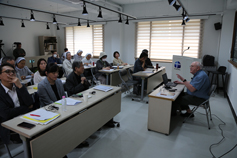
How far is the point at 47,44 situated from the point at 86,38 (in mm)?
2366

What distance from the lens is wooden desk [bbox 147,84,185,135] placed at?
2.96 metres

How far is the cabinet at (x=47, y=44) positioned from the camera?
9500mm

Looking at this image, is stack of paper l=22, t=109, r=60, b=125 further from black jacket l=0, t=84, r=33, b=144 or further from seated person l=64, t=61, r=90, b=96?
seated person l=64, t=61, r=90, b=96

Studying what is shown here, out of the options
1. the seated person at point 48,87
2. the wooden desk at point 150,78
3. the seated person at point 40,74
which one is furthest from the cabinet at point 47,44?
the seated person at point 48,87

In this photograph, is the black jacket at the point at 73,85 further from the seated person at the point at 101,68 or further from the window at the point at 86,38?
the window at the point at 86,38

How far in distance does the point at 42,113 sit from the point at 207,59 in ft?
20.5

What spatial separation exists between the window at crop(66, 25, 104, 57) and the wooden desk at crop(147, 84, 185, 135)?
680cm

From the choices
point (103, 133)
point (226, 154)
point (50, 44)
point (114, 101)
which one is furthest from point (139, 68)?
point (50, 44)

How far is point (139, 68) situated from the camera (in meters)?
5.40

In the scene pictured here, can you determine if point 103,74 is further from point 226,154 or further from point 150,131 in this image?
point 226,154

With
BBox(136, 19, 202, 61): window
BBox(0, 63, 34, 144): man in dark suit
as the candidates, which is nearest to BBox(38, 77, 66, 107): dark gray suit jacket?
BBox(0, 63, 34, 144): man in dark suit

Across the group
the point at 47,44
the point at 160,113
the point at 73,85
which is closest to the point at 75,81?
the point at 73,85

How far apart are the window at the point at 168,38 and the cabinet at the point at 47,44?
533cm

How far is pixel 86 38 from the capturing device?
971 centimetres
